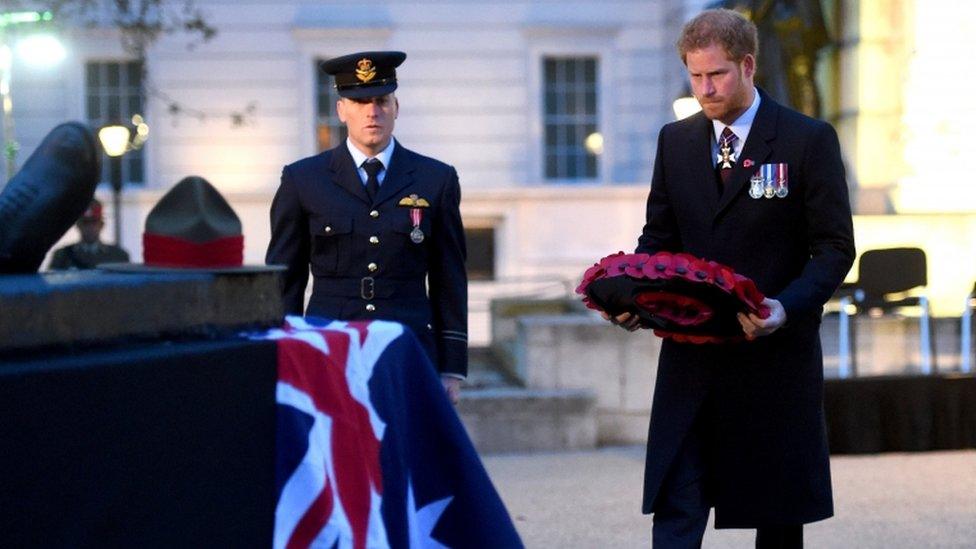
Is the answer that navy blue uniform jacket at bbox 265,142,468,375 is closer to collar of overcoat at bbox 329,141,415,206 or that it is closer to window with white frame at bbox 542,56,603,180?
collar of overcoat at bbox 329,141,415,206

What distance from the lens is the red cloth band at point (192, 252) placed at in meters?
3.33

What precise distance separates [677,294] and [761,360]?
0.42m

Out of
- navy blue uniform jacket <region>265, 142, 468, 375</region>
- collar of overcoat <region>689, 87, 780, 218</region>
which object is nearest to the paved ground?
navy blue uniform jacket <region>265, 142, 468, 375</region>

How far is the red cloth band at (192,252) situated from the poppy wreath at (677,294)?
151cm

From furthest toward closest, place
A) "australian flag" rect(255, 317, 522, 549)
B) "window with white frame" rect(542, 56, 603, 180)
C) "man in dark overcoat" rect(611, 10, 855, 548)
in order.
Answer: "window with white frame" rect(542, 56, 603, 180) → "man in dark overcoat" rect(611, 10, 855, 548) → "australian flag" rect(255, 317, 522, 549)

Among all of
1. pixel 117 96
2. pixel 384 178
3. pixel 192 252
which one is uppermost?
pixel 117 96

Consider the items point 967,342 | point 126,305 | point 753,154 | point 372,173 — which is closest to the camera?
point 126,305

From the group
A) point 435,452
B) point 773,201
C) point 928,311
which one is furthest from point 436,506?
point 928,311

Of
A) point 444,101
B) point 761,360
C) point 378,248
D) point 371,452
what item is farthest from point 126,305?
point 444,101

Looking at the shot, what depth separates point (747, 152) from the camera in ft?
15.9

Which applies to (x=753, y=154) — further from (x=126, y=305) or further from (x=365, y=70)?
(x=126, y=305)

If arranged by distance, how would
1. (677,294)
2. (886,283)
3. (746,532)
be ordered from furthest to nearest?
(886,283)
(746,532)
(677,294)

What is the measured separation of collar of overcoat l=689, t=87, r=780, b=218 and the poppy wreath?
0.83ft

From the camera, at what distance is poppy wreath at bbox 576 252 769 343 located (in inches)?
178
